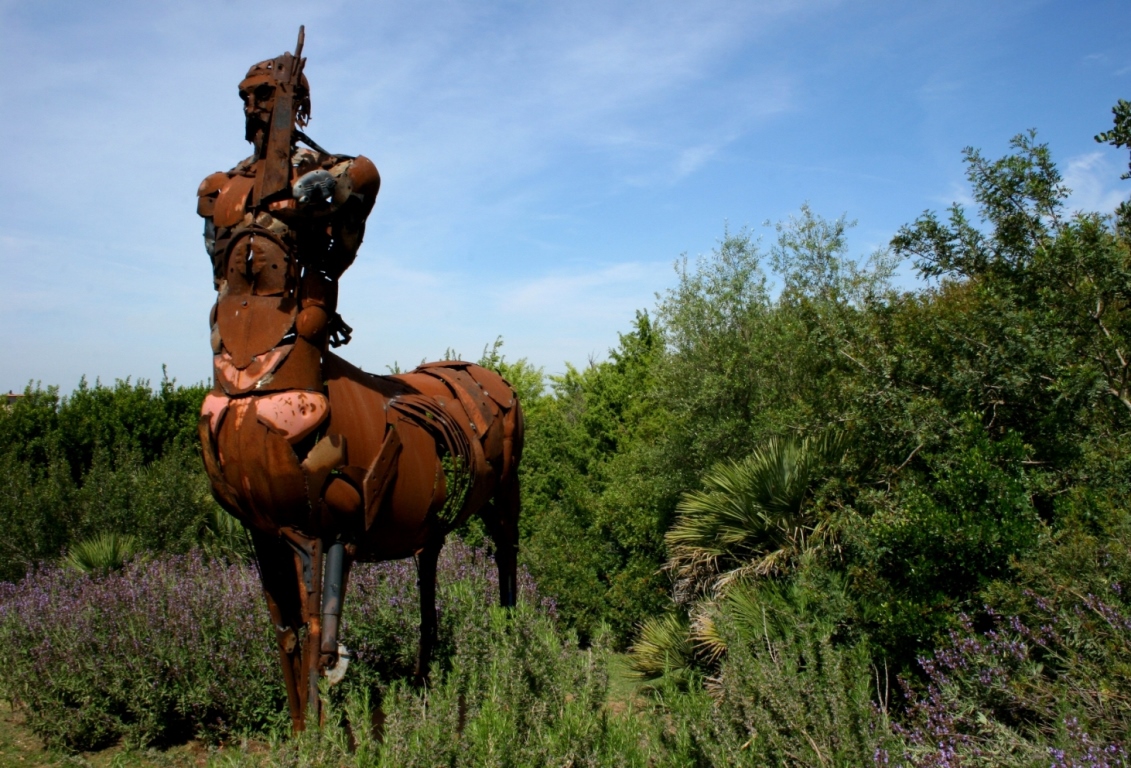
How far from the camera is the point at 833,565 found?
680 centimetres

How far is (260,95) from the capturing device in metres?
4.19

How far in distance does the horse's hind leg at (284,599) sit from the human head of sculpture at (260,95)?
6.58 ft

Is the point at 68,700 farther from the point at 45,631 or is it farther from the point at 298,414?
the point at 298,414

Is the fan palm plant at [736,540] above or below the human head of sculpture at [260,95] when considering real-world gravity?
below

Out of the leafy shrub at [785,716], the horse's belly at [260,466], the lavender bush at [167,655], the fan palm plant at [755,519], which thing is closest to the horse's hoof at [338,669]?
the horse's belly at [260,466]

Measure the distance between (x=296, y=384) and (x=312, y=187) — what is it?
0.90 meters

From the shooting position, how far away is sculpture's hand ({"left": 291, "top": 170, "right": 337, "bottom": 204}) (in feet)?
13.0

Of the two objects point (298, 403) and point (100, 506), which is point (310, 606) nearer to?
point (298, 403)

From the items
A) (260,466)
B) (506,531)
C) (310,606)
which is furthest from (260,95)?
(506,531)

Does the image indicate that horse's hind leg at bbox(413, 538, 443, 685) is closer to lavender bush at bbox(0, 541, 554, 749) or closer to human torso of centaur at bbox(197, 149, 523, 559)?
lavender bush at bbox(0, 541, 554, 749)

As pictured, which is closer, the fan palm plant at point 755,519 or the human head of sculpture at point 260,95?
the human head of sculpture at point 260,95

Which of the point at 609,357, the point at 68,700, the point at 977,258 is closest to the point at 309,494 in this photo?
the point at 68,700

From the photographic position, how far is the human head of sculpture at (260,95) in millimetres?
4176

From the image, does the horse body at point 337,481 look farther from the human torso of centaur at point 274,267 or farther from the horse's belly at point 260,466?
the human torso of centaur at point 274,267
